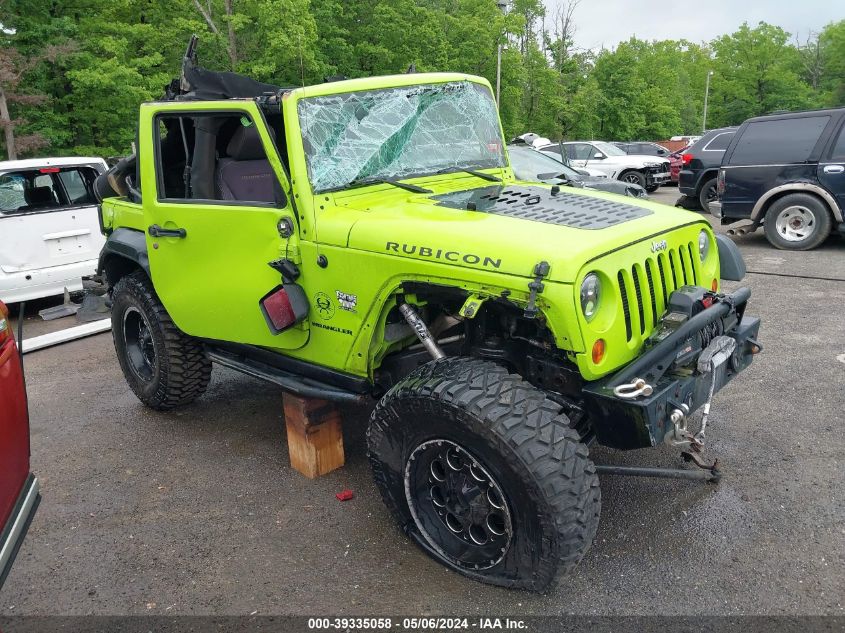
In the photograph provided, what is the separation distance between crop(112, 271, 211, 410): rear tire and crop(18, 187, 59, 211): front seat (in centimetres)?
365

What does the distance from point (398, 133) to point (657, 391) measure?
2.04 metres

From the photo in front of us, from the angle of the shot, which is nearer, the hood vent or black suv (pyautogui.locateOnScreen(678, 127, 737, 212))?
the hood vent

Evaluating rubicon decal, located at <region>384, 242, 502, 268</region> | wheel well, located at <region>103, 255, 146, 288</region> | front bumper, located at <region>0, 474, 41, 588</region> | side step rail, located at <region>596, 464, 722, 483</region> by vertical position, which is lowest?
side step rail, located at <region>596, 464, 722, 483</region>

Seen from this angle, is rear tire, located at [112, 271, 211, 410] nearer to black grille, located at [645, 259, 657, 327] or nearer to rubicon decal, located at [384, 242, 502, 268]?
rubicon decal, located at [384, 242, 502, 268]

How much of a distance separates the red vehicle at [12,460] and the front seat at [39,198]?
237 inches

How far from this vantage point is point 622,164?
62.8 feet

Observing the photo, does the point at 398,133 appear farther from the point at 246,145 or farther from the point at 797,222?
the point at 797,222

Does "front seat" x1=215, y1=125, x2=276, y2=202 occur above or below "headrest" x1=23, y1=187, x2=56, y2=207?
above

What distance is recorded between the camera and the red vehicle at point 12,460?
97.5 inches

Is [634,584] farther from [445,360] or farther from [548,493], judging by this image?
[445,360]

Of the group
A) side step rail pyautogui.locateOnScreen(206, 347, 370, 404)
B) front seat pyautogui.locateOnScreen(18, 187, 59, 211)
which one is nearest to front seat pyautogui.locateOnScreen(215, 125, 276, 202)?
side step rail pyautogui.locateOnScreen(206, 347, 370, 404)

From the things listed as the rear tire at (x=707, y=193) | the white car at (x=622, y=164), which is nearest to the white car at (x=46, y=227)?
the rear tire at (x=707, y=193)

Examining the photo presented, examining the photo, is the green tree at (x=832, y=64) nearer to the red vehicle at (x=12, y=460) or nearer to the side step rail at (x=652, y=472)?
the side step rail at (x=652, y=472)

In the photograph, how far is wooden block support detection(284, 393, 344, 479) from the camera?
4.05 metres
